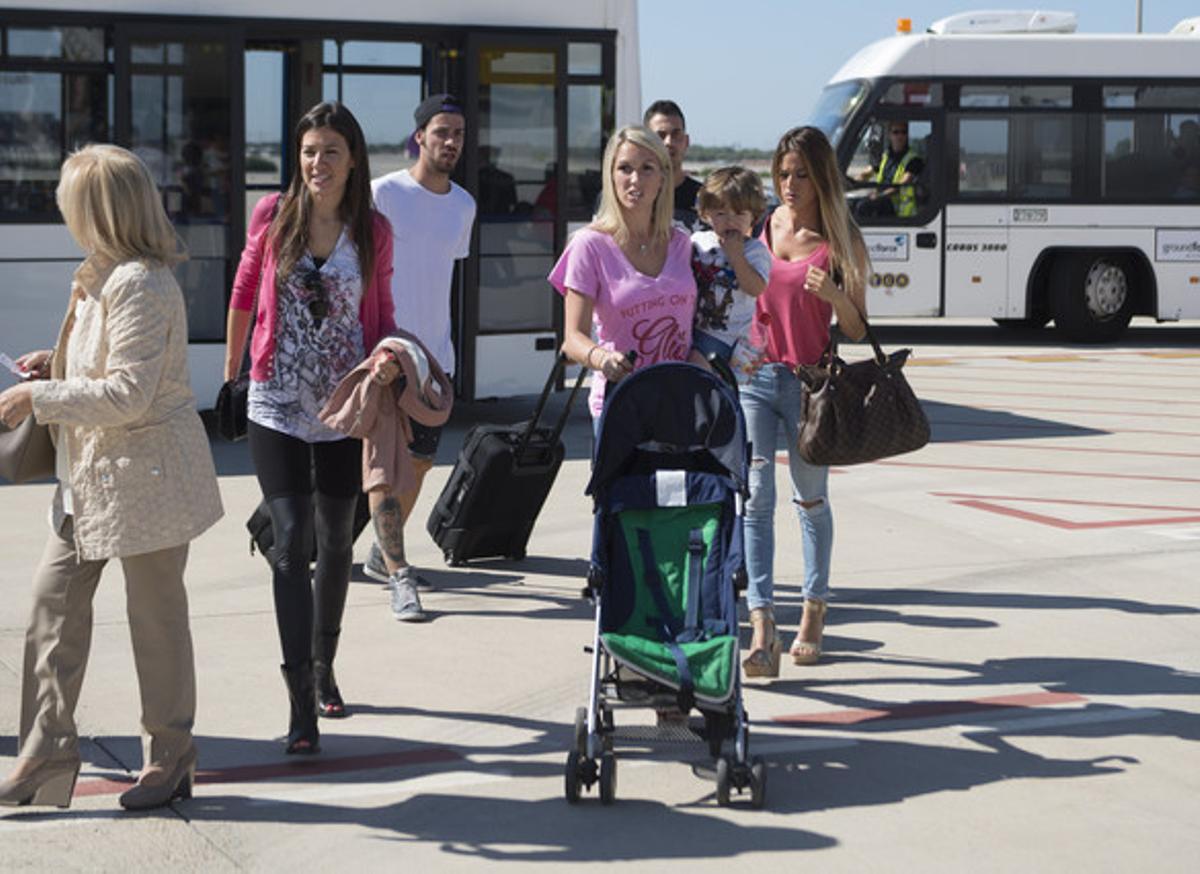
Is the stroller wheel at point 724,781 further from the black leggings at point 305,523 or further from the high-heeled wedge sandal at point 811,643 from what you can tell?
the high-heeled wedge sandal at point 811,643

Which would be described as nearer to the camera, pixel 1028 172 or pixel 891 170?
pixel 891 170

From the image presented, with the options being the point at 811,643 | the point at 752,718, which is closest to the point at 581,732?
the point at 752,718

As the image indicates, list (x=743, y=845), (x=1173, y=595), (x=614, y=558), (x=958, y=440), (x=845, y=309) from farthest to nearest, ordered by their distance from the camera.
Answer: (x=958, y=440) < (x=1173, y=595) < (x=845, y=309) < (x=614, y=558) < (x=743, y=845)

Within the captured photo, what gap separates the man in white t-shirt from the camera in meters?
8.15

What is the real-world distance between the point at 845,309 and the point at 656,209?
0.90 m

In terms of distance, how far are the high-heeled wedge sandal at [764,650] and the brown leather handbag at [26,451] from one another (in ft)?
8.20

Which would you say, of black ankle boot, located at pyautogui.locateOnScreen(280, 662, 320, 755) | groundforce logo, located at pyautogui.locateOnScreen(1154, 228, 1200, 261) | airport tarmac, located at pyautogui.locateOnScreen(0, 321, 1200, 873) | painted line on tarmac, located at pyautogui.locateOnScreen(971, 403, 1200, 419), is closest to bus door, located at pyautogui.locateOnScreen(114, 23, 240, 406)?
airport tarmac, located at pyautogui.locateOnScreen(0, 321, 1200, 873)

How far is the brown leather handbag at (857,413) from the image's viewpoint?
6738mm

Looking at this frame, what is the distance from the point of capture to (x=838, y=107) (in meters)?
20.0

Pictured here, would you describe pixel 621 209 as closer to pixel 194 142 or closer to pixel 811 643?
pixel 811 643

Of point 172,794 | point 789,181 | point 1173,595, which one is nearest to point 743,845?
point 172,794

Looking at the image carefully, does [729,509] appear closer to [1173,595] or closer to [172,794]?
[172,794]

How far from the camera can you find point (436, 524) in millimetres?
8805

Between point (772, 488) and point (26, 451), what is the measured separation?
2.66 metres
